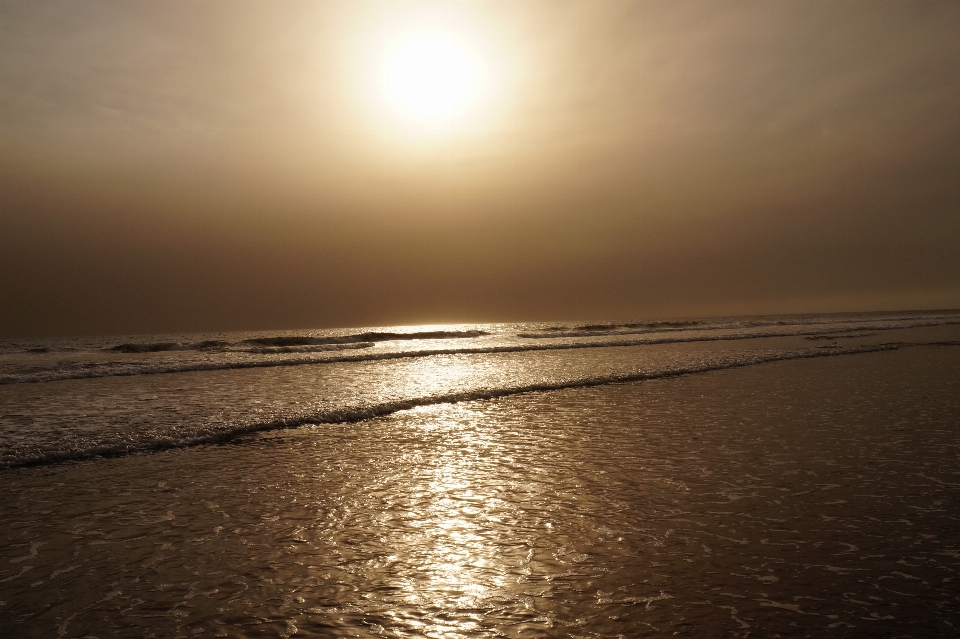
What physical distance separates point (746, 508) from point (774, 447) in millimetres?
3917

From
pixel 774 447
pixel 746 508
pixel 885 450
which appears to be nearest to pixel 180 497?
pixel 746 508

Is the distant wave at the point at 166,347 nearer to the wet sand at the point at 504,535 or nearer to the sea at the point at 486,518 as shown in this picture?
the sea at the point at 486,518

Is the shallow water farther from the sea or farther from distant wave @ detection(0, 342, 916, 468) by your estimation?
the sea

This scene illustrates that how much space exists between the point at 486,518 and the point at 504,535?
66 cm

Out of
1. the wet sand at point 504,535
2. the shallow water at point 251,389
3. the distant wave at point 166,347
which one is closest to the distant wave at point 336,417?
the shallow water at point 251,389

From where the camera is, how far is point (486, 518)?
768 centimetres

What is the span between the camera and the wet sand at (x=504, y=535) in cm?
521

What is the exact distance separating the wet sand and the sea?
0.03 meters

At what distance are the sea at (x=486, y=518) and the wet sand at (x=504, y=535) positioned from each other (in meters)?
0.03

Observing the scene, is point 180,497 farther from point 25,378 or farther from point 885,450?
point 25,378

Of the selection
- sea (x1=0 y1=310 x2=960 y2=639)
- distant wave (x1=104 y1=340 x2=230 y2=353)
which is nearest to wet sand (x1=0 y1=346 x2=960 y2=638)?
sea (x1=0 y1=310 x2=960 y2=639)

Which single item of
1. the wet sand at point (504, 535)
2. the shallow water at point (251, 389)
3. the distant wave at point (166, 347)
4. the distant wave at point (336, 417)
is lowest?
the wet sand at point (504, 535)

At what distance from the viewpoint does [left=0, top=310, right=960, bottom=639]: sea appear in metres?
5.27

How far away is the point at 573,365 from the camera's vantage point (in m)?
28.8
